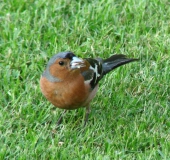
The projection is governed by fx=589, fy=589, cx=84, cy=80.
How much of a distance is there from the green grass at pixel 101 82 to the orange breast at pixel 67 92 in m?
0.32

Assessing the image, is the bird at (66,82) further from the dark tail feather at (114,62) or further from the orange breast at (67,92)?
the dark tail feather at (114,62)

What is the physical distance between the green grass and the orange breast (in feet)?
1.04

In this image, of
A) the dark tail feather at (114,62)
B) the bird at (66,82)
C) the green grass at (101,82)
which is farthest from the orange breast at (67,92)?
the dark tail feather at (114,62)

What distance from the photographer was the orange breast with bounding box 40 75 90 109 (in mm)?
5703

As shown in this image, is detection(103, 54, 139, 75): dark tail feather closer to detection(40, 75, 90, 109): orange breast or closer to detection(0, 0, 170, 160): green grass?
detection(0, 0, 170, 160): green grass

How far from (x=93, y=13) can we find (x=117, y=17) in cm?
33

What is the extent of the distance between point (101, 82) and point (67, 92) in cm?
110

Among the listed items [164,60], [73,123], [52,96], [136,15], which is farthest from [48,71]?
[136,15]

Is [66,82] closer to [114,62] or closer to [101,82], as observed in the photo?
[114,62]

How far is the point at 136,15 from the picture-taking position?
25.6 ft

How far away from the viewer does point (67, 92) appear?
18.7 feet

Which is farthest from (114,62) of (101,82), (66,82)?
(66,82)

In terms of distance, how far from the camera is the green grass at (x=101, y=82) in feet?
18.7

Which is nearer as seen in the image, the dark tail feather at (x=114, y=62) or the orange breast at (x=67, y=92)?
the orange breast at (x=67, y=92)
